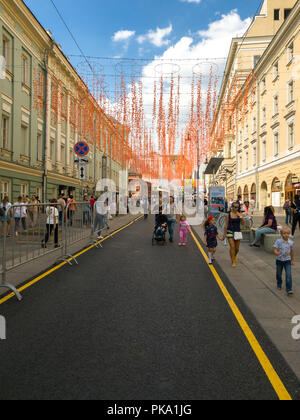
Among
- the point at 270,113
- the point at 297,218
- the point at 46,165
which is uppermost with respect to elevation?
the point at 270,113

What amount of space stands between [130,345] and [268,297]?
3047 mm

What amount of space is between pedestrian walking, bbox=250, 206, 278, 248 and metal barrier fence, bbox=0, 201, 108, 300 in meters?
5.76

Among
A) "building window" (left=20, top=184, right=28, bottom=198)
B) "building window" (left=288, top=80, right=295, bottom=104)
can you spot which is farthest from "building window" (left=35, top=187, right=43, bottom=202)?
"building window" (left=288, top=80, right=295, bottom=104)

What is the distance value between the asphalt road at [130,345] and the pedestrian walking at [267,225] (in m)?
5.17

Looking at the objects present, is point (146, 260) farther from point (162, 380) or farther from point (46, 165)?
point (46, 165)

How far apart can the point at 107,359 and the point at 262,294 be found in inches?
141

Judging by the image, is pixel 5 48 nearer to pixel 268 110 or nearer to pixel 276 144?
pixel 276 144

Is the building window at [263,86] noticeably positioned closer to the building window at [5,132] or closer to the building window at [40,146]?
the building window at [40,146]

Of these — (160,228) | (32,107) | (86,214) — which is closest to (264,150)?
(32,107)

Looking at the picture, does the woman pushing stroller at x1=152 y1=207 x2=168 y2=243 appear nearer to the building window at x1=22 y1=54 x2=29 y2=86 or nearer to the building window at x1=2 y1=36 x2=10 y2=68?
the building window at x1=2 y1=36 x2=10 y2=68

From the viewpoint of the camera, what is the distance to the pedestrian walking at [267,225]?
11.5 meters

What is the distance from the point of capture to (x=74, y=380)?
316 centimetres
